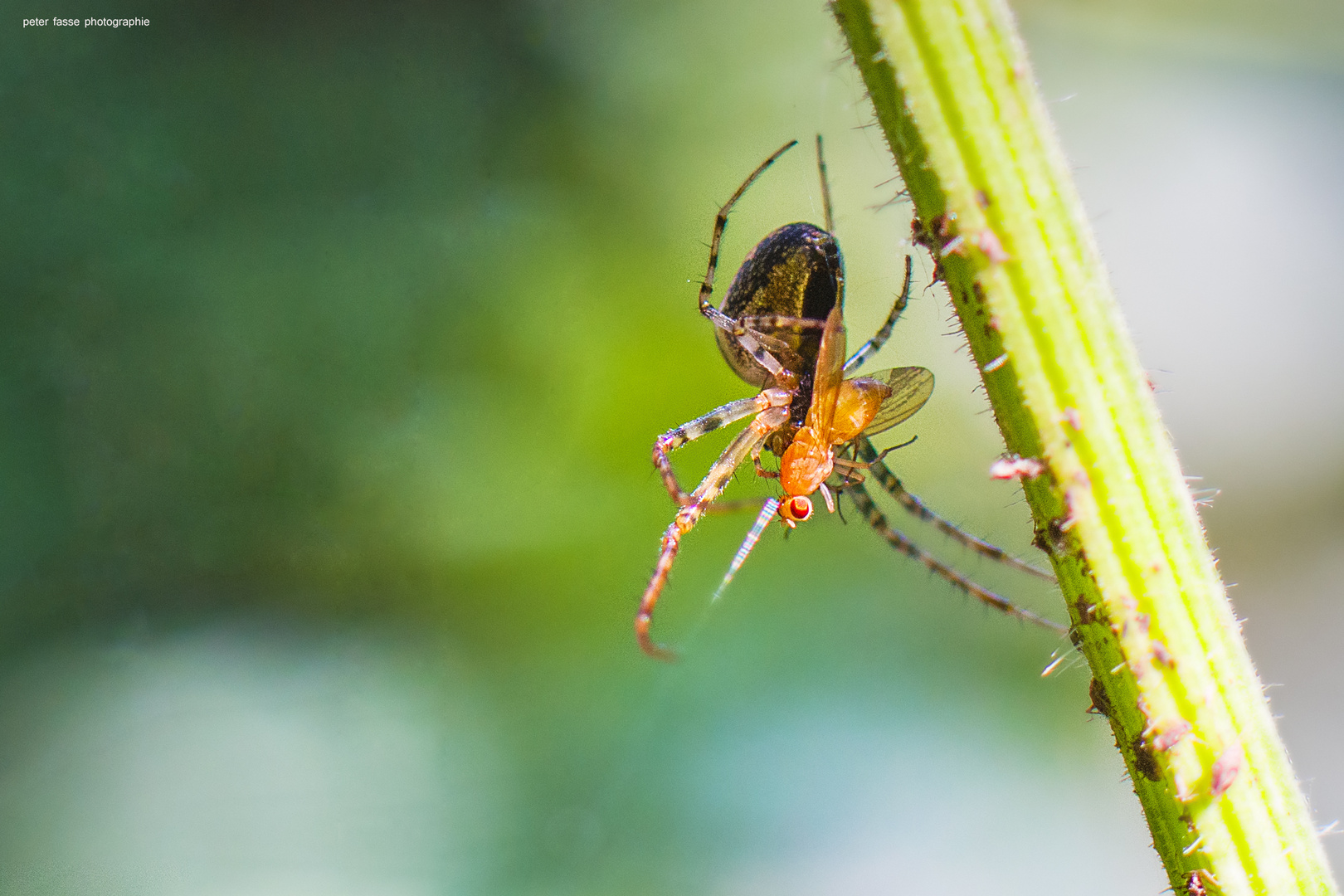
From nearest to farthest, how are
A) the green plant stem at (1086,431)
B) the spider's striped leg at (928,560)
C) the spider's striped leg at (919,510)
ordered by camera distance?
the green plant stem at (1086,431) < the spider's striped leg at (919,510) < the spider's striped leg at (928,560)

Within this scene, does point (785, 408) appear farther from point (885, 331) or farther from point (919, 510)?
point (919, 510)

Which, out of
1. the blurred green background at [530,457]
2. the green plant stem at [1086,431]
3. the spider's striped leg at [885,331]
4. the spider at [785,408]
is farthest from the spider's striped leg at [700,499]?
the green plant stem at [1086,431]

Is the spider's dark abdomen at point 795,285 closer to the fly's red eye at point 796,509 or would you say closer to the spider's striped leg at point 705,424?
the spider's striped leg at point 705,424

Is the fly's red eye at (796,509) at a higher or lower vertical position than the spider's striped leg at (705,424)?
lower

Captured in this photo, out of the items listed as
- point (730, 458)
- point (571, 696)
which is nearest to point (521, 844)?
point (571, 696)

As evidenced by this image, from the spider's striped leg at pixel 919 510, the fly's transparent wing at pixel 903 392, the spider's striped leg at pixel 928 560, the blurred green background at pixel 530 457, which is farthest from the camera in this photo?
the blurred green background at pixel 530 457

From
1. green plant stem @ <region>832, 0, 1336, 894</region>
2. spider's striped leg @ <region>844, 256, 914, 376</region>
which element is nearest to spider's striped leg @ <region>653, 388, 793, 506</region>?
spider's striped leg @ <region>844, 256, 914, 376</region>

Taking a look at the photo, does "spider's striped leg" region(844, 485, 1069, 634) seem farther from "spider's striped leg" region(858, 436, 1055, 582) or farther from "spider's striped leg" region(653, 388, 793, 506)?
"spider's striped leg" region(653, 388, 793, 506)
